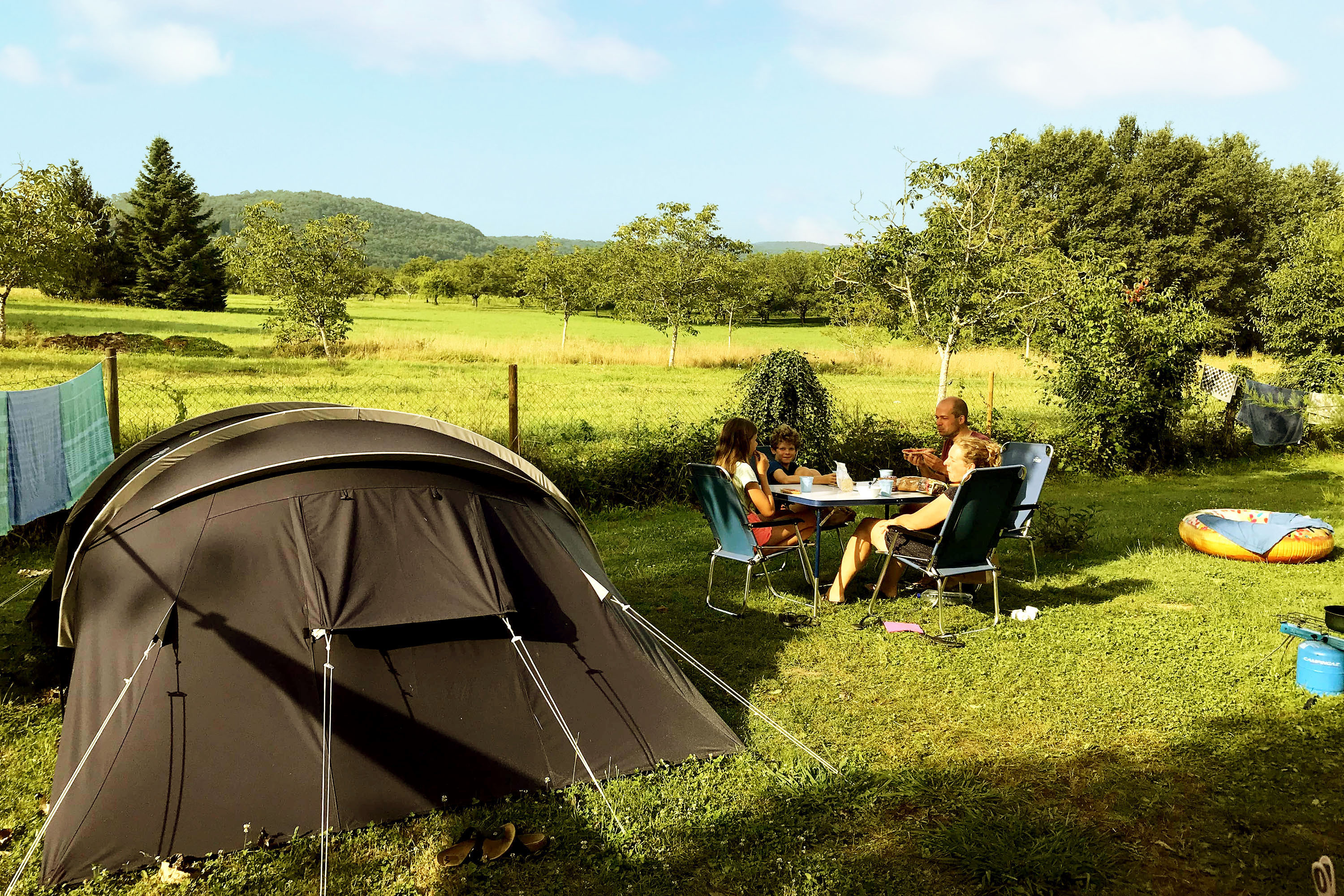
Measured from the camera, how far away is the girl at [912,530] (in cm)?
618

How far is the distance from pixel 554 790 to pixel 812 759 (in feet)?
3.78

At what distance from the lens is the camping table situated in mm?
6262

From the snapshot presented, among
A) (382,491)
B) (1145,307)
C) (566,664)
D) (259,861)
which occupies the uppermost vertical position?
(1145,307)

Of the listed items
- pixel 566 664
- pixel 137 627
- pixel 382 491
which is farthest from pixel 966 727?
pixel 137 627

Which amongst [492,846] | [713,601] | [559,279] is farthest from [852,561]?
[559,279]

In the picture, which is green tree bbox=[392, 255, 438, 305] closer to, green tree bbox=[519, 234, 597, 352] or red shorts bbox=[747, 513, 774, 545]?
green tree bbox=[519, 234, 597, 352]

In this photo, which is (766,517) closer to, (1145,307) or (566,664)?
(566,664)

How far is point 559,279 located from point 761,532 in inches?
1318

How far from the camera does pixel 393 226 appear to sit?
566 ft

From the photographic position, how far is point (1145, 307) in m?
13.2

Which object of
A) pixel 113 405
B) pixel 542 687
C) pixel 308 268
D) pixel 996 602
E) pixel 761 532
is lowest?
pixel 996 602

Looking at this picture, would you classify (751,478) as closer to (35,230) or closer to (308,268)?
(308,268)

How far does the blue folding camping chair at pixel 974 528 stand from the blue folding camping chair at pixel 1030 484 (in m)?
1.33

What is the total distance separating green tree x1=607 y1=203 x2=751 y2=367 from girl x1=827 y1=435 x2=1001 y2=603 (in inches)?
909
